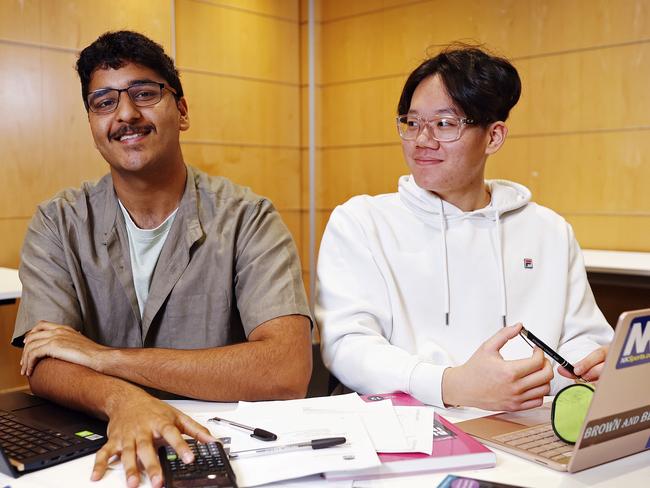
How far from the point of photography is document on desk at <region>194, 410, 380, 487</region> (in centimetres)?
107

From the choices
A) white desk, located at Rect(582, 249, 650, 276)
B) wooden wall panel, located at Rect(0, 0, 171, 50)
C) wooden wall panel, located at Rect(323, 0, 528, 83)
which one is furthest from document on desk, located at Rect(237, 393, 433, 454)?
wooden wall panel, located at Rect(323, 0, 528, 83)

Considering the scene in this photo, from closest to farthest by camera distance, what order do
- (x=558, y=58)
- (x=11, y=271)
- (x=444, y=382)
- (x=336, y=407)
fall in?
(x=336, y=407)
(x=444, y=382)
(x=11, y=271)
(x=558, y=58)

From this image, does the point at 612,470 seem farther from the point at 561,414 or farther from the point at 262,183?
the point at 262,183

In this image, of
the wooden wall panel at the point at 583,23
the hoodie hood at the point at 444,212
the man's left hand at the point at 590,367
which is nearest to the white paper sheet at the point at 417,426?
the man's left hand at the point at 590,367

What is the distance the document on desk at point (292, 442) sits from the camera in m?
1.07

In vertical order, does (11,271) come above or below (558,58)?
below

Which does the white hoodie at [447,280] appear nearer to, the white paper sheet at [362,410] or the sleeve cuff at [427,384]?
the sleeve cuff at [427,384]

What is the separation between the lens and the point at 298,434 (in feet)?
3.86

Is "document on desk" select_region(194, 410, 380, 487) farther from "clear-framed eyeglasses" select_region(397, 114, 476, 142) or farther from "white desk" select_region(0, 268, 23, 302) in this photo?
"white desk" select_region(0, 268, 23, 302)

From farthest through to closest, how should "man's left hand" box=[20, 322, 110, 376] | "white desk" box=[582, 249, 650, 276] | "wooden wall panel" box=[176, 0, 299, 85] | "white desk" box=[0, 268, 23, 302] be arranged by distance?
"wooden wall panel" box=[176, 0, 299, 85] < "white desk" box=[582, 249, 650, 276] < "white desk" box=[0, 268, 23, 302] < "man's left hand" box=[20, 322, 110, 376]

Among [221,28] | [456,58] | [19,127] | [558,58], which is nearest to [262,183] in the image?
[221,28]

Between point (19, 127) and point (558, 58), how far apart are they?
3065mm

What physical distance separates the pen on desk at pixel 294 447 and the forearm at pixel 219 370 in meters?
0.45

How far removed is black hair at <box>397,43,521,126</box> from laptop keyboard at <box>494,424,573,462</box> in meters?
0.93
